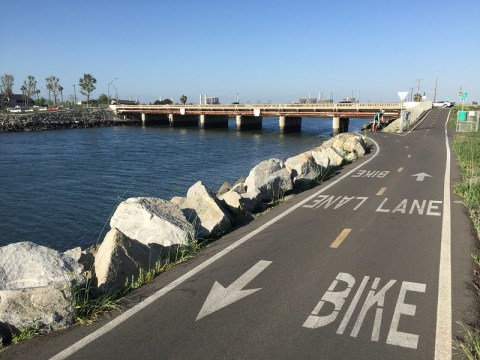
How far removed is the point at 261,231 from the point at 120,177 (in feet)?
68.8

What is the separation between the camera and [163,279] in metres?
7.00

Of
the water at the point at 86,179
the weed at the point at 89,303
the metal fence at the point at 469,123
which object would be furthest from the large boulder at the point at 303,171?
the metal fence at the point at 469,123

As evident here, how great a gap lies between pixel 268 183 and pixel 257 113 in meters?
66.2

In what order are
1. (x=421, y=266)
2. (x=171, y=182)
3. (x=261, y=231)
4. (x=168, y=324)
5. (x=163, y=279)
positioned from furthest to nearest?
(x=171, y=182) < (x=261, y=231) < (x=421, y=266) < (x=163, y=279) < (x=168, y=324)

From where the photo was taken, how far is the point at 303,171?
15.9 meters

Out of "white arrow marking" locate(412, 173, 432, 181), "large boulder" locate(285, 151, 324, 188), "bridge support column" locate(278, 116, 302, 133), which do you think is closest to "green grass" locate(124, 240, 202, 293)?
"large boulder" locate(285, 151, 324, 188)

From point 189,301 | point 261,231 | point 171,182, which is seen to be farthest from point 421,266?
point 171,182

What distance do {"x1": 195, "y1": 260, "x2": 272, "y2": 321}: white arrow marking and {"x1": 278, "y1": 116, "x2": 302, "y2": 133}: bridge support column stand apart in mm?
68184

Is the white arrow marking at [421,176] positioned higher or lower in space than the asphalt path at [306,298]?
lower

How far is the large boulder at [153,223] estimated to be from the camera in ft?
26.5

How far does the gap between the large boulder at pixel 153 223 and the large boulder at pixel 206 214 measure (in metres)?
0.50

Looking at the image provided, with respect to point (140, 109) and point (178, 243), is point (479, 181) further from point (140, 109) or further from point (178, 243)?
point (140, 109)

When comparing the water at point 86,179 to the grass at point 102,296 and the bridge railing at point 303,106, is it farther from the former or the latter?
the bridge railing at point 303,106

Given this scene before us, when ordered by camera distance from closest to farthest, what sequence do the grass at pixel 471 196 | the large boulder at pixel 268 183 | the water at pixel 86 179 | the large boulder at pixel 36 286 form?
the grass at pixel 471 196 < the large boulder at pixel 36 286 < the large boulder at pixel 268 183 < the water at pixel 86 179
